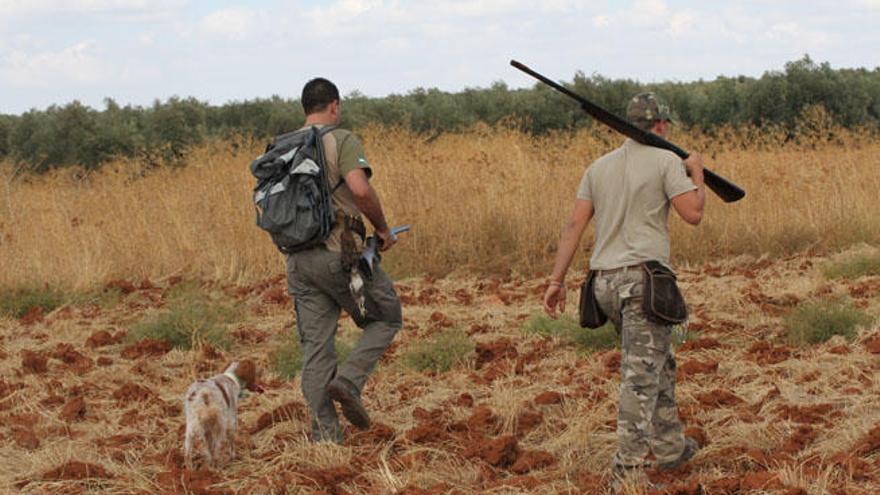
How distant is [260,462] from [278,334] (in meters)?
4.14

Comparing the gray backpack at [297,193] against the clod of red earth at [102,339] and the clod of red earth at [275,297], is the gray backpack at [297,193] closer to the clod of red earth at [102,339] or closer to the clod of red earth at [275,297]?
the clod of red earth at [102,339]

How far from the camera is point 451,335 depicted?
28.5 ft

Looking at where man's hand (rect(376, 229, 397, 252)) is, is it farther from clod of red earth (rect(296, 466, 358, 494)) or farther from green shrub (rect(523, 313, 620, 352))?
green shrub (rect(523, 313, 620, 352))

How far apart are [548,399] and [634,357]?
182 cm

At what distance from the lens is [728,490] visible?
4.84 m

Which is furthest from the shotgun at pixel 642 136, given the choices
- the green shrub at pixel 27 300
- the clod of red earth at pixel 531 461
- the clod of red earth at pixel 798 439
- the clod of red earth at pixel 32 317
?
the green shrub at pixel 27 300

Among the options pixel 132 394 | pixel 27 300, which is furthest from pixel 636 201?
pixel 27 300

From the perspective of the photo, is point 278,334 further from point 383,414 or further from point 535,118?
point 535,118

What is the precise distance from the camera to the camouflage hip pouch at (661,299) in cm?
483

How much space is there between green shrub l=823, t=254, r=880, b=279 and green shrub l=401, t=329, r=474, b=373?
14.7ft

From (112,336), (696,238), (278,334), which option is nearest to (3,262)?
(112,336)

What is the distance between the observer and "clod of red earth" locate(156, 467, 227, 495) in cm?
542

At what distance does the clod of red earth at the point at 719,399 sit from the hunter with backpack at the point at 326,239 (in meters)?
1.86

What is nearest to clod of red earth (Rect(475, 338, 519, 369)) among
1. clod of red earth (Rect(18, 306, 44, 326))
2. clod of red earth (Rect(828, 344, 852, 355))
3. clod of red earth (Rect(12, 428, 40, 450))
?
clod of red earth (Rect(828, 344, 852, 355))
